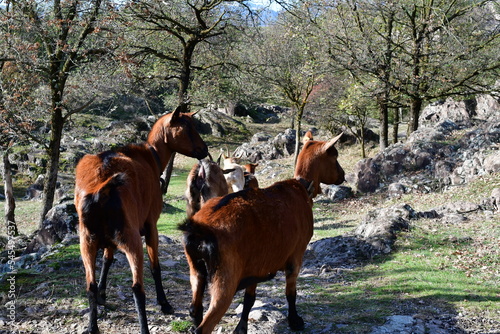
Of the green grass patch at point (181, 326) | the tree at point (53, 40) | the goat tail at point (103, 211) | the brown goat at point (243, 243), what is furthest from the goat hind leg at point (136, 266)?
the tree at point (53, 40)

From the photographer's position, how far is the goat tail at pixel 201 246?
11.9 ft

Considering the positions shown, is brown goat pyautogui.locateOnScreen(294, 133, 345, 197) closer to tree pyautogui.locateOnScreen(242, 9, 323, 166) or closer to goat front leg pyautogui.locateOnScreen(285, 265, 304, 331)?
goat front leg pyautogui.locateOnScreen(285, 265, 304, 331)

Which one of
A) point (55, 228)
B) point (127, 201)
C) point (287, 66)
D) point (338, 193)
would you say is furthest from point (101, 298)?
point (287, 66)

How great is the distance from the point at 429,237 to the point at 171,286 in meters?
5.34

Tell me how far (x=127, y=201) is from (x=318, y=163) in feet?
8.35

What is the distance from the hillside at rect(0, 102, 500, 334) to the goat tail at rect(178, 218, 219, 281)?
159cm

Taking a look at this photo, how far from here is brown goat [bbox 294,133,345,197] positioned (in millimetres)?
5879

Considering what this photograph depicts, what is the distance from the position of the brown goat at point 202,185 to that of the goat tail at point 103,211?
15.6 ft

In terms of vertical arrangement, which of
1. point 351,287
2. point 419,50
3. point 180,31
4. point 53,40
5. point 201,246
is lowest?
point 351,287

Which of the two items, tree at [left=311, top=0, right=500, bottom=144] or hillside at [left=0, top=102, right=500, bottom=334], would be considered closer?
hillside at [left=0, top=102, right=500, bottom=334]

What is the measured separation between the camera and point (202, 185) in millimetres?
9281

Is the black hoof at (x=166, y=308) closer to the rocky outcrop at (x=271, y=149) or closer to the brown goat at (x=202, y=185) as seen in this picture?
the brown goat at (x=202, y=185)

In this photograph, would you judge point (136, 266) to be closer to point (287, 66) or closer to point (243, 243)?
point (243, 243)

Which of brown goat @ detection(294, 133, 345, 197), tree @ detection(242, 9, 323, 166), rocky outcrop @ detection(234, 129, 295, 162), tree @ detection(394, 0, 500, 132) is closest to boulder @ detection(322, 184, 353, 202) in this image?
tree @ detection(394, 0, 500, 132)
